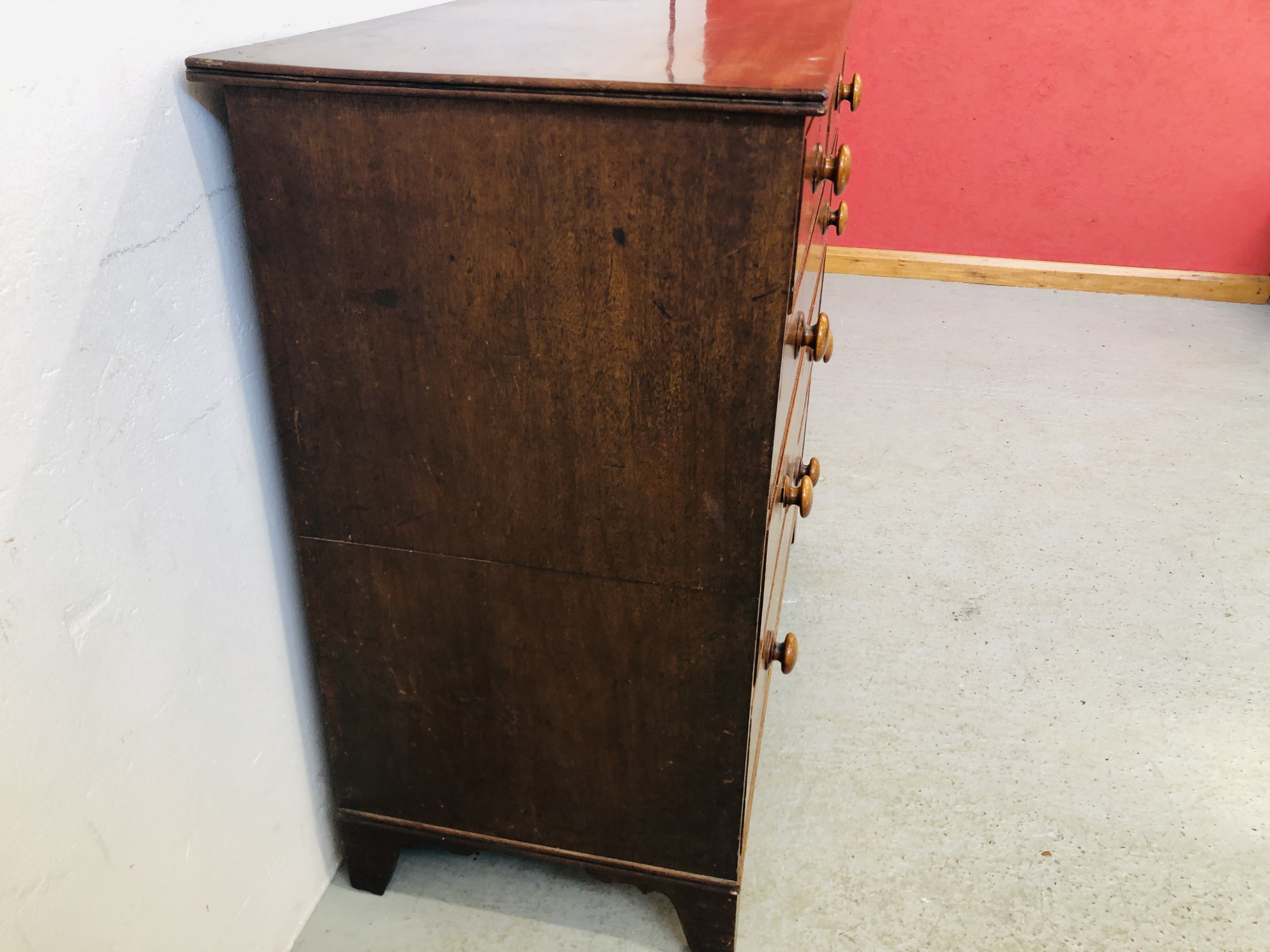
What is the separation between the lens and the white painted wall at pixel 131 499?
76 cm

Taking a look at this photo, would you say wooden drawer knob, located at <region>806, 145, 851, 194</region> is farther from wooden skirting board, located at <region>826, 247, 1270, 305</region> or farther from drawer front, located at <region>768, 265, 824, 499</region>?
wooden skirting board, located at <region>826, 247, 1270, 305</region>

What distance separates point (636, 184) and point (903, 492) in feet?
5.38

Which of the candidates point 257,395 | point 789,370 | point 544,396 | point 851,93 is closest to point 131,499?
point 257,395

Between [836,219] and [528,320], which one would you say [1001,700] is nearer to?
[836,219]

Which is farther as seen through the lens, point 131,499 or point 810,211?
point 810,211

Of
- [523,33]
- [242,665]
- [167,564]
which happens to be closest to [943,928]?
[242,665]

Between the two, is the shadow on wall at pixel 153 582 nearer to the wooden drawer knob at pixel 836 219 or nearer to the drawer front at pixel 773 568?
the drawer front at pixel 773 568

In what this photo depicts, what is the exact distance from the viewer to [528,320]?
3.07ft

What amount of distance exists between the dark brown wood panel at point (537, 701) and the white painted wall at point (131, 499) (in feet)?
0.35

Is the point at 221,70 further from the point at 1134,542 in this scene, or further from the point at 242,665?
the point at 1134,542

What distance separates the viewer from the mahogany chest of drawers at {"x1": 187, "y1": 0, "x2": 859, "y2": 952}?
86cm

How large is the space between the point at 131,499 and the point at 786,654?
0.76 m

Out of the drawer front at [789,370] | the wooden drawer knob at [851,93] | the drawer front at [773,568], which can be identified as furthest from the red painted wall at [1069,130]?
the drawer front at [789,370]

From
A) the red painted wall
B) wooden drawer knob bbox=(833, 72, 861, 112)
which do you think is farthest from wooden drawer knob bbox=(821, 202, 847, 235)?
the red painted wall
